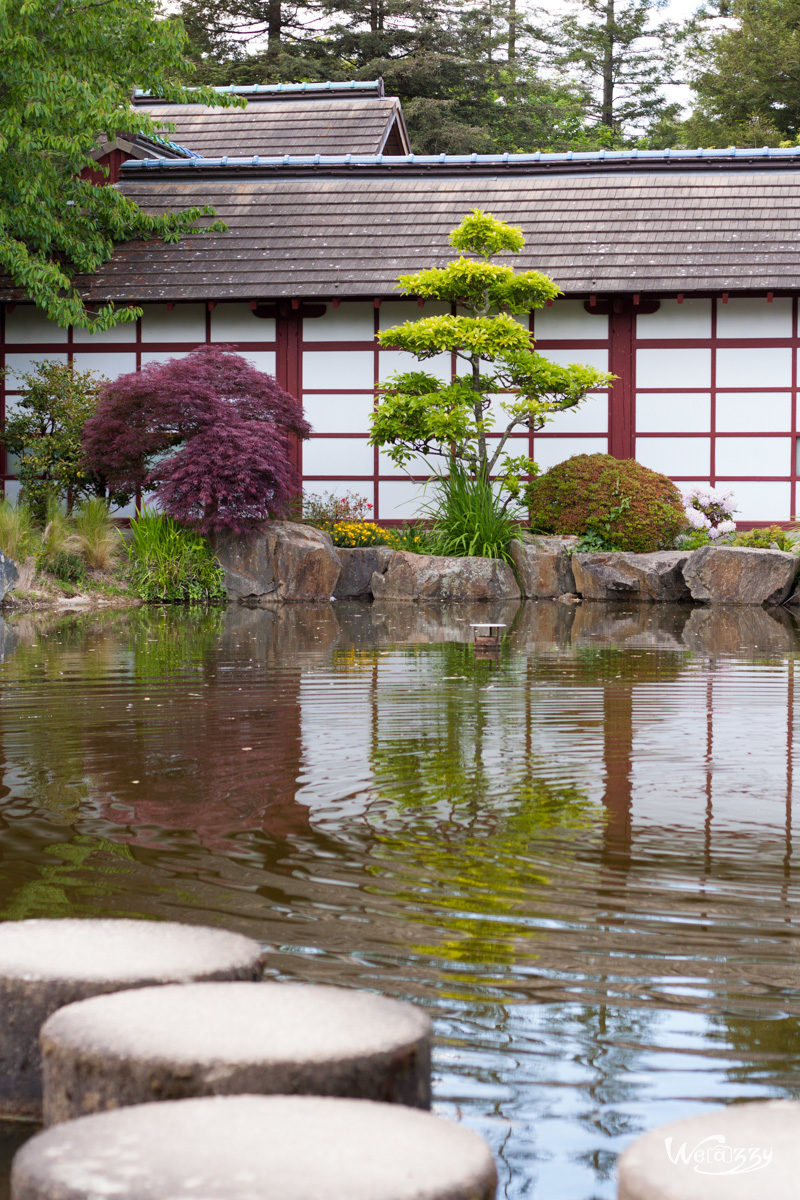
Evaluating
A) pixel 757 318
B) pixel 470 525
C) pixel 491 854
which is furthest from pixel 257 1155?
pixel 757 318

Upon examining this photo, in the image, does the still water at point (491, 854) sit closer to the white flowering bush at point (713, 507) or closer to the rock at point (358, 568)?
the rock at point (358, 568)

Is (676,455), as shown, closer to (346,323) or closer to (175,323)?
(346,323)

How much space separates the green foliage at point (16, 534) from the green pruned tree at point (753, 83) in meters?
22.5

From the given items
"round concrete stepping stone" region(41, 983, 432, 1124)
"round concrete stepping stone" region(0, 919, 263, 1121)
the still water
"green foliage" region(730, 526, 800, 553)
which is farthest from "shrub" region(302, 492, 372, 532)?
"round concrete stepping stone" region(41, 983, 432, 1124)

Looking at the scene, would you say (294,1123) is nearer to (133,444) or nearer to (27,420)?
(133,444)

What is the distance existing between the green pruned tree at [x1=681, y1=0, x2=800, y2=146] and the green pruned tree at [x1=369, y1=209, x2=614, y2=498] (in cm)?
1786

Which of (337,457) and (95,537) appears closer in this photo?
(95,537)

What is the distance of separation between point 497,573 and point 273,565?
2.60 metres

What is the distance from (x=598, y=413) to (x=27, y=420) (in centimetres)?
768

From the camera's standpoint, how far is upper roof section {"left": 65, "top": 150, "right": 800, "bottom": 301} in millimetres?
17797

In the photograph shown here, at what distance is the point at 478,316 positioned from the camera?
639 inches

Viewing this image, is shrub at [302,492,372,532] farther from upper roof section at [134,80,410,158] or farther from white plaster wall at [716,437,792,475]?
upper roof section at [134,80,410,158]

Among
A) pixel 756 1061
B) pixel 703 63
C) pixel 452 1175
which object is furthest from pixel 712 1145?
pixel 703 63

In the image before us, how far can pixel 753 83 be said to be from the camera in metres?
32.2
